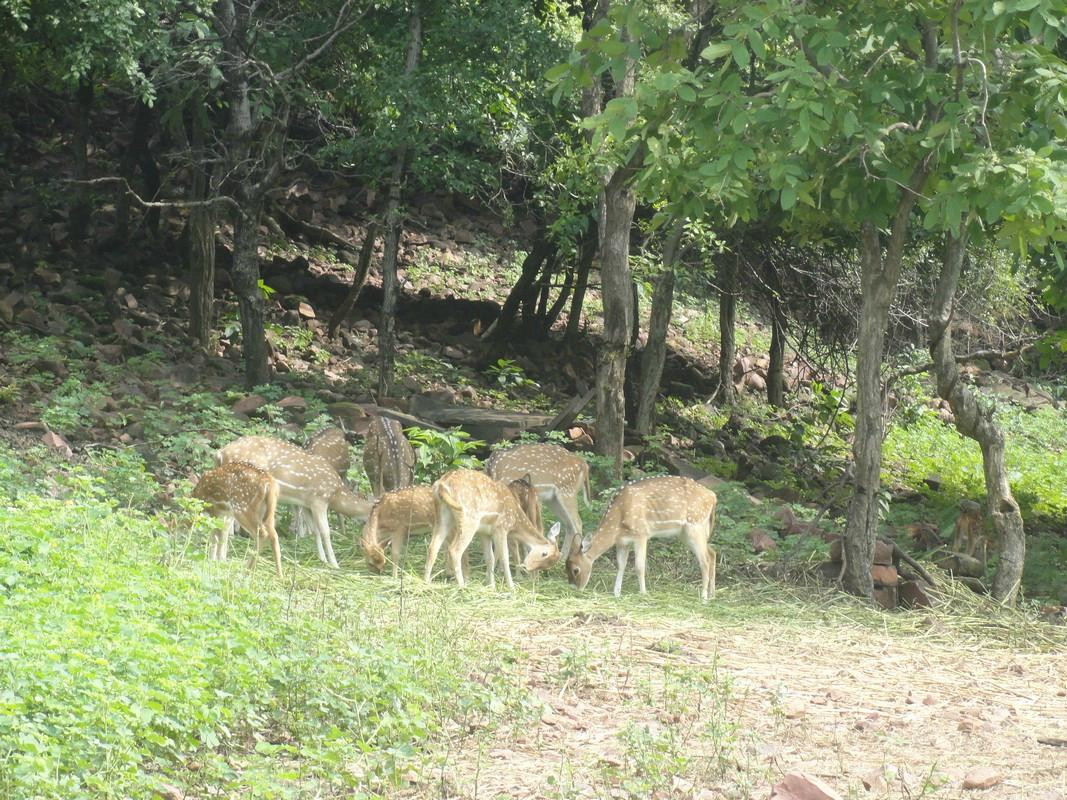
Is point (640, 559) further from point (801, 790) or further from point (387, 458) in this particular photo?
point (801, 790)

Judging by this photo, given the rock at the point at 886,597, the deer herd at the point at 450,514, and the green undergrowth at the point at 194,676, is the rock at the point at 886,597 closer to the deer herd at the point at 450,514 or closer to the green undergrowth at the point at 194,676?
the deer herd at the point at 450,514

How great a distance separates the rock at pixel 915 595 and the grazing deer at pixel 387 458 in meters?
4.52

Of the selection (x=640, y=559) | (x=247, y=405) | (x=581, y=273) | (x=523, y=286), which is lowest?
(x=640, y=559)

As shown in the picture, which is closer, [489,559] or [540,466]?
[489,559]

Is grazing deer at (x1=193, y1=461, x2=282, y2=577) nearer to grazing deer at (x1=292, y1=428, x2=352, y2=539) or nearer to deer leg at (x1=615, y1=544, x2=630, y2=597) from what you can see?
grazing deer at (x1=292, y1=428, x2=352, y2=539)

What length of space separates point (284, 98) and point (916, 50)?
863 cm

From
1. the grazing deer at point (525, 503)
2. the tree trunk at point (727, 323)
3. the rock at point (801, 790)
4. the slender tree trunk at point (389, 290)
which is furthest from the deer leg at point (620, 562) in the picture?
the tree trunk at point (727, 323)

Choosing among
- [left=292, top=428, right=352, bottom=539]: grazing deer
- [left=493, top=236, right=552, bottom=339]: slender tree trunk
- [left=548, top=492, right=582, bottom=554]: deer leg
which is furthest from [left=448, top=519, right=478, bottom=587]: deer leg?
[left=493, top=236, right=552, bottom=339]: slender tree trunk

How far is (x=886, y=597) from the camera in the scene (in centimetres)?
1116

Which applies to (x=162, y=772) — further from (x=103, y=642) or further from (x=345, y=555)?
(x=345, y=555)

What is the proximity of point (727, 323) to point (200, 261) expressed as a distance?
26.2 ft

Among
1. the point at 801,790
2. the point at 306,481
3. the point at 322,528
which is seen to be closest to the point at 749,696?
the point at 801,790

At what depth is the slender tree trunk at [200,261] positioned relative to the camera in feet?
63.0

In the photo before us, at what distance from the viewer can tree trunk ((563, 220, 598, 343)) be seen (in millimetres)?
21048
